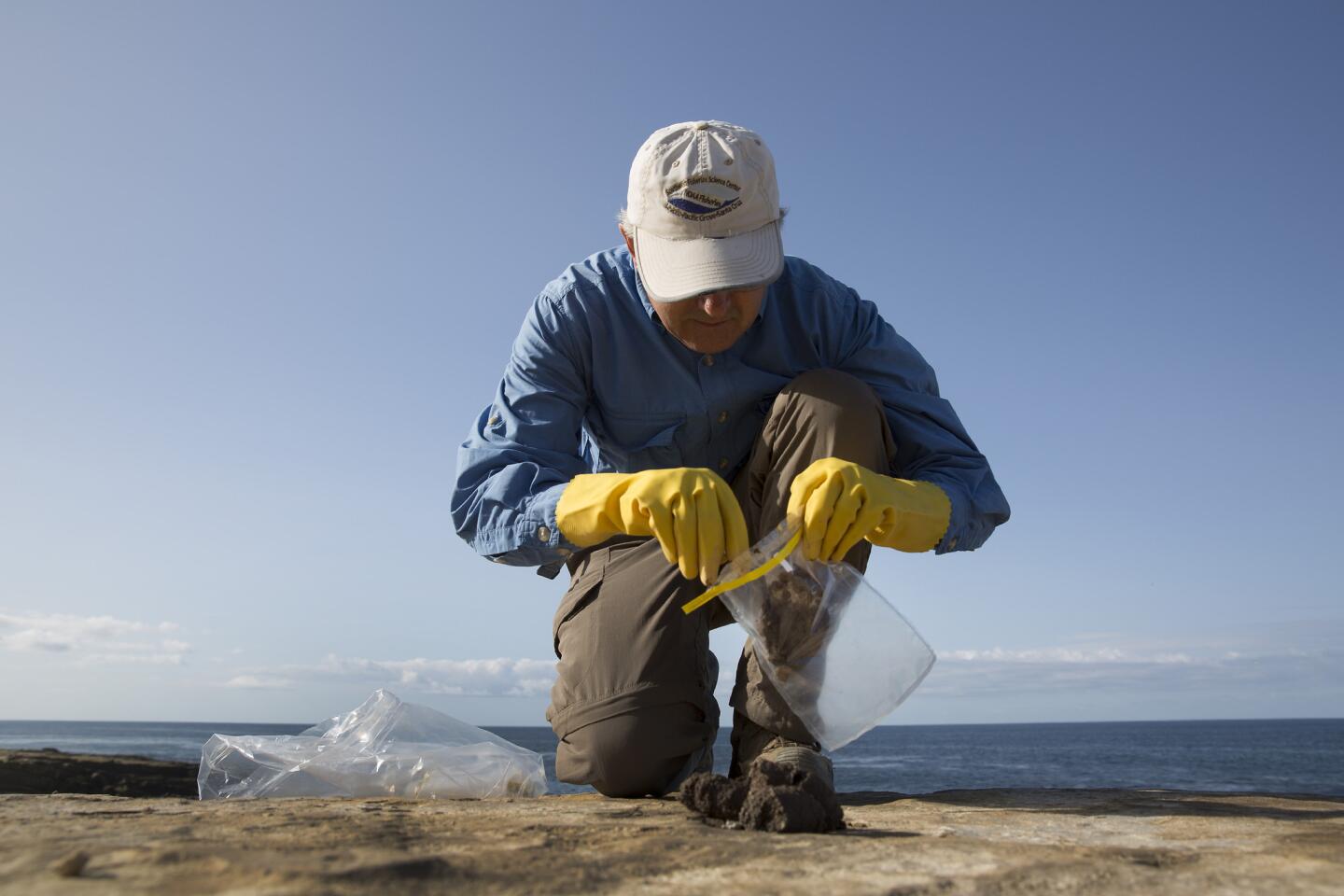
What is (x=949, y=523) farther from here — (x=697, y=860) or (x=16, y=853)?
(x=16, y=853)

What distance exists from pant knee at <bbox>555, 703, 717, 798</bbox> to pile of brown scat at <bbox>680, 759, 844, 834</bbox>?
63 cm

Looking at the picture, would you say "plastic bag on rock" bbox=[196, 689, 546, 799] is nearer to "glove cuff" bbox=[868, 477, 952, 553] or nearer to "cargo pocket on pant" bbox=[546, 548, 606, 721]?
"cargo pocket on pant" bbox=[546, 548, 606, 721]

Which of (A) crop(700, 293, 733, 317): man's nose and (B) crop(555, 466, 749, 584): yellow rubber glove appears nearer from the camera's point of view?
(B) crop(555, 466, 749, 584): yellow rubber glove

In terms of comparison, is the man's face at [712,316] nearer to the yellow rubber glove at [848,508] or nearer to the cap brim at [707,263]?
the cap brim at [707,263]

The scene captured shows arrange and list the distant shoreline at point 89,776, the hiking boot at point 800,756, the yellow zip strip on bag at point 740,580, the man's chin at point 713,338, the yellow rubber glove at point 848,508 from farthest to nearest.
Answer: the distant shoreline at point 89,776 → the man's chin at point 713,338 → the hiking boot at point 800,756 → the yellow rubber glove at point 848,508 → the yellow zip strip on bag at point 740,580

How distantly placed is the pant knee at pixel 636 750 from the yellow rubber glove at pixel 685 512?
55cm

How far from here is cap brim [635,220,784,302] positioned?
2320mm

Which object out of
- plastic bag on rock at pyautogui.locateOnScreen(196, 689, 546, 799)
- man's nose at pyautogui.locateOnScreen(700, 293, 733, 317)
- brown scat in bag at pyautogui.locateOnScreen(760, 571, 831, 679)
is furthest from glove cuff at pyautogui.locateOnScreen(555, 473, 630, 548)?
plastic bag on rock at pyautogui.locateOnScreen(196, 689, 546, 799)

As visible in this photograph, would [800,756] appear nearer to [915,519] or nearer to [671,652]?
[671,652]

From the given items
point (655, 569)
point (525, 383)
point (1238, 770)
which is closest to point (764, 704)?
point (655, 569)

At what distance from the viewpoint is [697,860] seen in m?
1.28

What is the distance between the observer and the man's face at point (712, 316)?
2393mm

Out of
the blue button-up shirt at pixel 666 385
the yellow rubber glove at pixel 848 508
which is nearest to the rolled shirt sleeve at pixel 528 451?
the blue button-up shirt at pixel 666 385

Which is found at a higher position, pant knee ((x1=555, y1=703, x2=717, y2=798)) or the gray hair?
the gray hair
